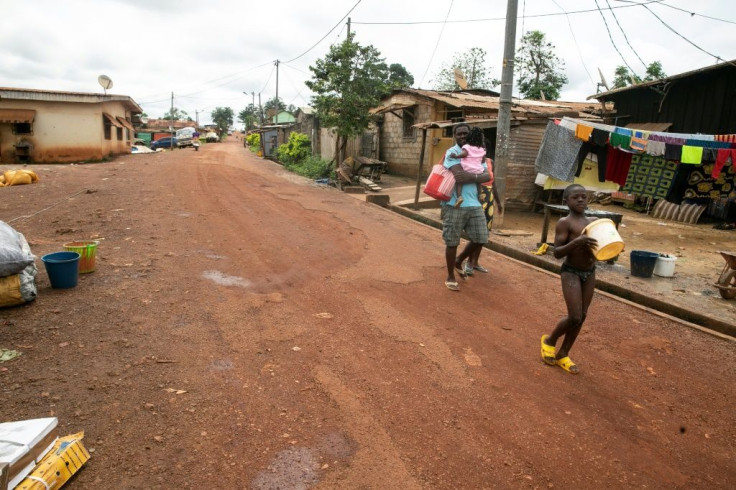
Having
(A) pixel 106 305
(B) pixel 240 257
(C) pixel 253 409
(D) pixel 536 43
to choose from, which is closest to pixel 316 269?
(B) pixel 240 257

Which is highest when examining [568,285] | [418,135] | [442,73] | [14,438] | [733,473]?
[442,73]

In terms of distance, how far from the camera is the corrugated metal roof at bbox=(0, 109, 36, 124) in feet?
61.4

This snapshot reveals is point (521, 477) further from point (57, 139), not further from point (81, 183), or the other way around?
point (57, 139)

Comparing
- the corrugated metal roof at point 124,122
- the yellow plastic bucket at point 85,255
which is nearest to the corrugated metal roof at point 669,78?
the yellow plastic bucket at point 85,255

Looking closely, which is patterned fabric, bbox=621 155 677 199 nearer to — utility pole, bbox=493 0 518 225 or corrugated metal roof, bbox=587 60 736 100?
corrugated metal roof, bbox=587 60 736 100

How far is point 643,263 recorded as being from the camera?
6180mm

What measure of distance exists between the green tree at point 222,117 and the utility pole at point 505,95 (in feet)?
243

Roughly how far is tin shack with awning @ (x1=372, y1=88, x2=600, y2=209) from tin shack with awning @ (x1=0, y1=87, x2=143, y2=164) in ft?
44.1

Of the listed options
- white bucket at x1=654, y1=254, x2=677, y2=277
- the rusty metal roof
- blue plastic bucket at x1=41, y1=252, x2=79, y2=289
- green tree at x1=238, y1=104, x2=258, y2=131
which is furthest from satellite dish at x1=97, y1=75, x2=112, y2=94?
green tree at x1=238, y1=104, x2=258, y2=131

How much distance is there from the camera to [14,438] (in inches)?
80.7

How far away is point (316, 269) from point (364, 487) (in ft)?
12.3

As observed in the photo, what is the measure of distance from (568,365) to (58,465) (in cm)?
341

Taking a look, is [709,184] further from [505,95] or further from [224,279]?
[224,279]

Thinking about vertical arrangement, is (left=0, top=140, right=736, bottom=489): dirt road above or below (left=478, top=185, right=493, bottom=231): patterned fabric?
below
